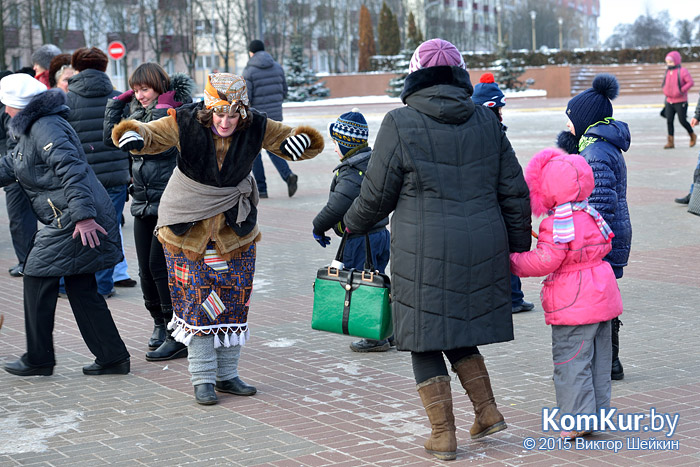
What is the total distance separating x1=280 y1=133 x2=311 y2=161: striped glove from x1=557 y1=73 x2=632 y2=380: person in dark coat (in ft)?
4.75

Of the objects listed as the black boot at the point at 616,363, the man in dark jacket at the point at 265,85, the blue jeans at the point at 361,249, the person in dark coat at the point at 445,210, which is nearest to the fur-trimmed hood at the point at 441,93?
the person in dark coat at the point at 445,210

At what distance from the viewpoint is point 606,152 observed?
514 centimetres

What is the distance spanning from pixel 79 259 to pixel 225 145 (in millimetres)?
1266

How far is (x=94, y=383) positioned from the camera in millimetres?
5824

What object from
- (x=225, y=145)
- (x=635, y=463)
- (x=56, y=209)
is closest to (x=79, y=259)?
(x=56, y=209)

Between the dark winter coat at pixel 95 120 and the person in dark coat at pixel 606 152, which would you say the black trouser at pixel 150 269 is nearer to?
the dark winter coat at pixel 95 120

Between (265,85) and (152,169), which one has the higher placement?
(265,85)

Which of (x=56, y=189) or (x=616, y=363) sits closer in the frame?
(x=616, y=363)

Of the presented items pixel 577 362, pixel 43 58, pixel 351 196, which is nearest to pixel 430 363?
pixel 577 362

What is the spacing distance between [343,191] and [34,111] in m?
1.91

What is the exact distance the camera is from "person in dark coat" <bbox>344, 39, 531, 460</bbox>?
4.20m

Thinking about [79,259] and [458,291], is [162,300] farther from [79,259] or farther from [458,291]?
[458,291]

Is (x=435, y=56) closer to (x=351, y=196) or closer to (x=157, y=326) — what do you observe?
(x=351, y=196)

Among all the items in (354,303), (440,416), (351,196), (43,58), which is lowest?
(440,416)
